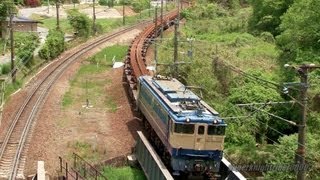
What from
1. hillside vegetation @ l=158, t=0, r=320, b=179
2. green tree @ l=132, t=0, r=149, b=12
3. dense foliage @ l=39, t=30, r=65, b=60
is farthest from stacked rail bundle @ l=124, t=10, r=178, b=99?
green tree @ l=132, t=0, r=149, b=12

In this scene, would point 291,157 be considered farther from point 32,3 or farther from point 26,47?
point 32,3

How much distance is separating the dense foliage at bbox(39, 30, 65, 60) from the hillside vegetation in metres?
11.0

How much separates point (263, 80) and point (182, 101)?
23.7 feet

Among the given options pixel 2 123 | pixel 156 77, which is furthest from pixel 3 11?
pixel 156 77

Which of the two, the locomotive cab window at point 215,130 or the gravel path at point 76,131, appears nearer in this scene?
the locomotive cab window at point 215,130

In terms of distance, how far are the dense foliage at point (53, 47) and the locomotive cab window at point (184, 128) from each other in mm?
34688

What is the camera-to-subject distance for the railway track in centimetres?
2536

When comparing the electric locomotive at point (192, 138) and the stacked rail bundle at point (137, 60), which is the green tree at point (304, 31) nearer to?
the stacked rail bundle at point (137, 60)

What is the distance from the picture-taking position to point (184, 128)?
2147 centimetres

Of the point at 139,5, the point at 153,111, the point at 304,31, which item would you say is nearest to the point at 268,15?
the point at 304,31

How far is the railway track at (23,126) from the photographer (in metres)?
25.4

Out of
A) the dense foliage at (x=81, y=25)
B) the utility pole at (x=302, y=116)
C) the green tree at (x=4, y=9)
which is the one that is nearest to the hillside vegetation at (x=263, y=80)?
the utility pole at (x=302, y=116)

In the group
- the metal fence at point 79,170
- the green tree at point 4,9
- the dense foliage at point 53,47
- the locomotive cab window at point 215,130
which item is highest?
the green tree at point 4,9

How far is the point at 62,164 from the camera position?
25.5 meters
